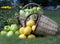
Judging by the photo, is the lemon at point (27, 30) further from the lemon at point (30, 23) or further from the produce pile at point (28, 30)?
the lemon at point (30, 23)

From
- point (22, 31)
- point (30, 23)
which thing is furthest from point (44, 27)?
point (22, 31)

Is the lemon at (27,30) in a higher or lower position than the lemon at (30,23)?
lower

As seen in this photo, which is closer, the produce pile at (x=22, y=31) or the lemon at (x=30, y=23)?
the produce pile at (x=22, y=31)

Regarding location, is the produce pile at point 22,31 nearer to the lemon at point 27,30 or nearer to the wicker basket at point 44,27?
the lemon at point 27,30

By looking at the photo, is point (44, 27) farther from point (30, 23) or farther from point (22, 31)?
point (22, 31)

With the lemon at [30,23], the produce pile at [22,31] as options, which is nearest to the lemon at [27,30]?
the produce pile at [22,31]

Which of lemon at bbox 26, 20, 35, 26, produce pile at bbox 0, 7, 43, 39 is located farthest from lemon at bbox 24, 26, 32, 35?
lemon at bbox 26, 20, 35, 26

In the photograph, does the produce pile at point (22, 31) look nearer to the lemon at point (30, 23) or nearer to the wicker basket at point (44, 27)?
the lemon at point (30, 23)

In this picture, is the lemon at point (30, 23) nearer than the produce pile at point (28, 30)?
No

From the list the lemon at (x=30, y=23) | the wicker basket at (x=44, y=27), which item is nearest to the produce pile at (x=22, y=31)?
the lemon at (x=30, y=23)

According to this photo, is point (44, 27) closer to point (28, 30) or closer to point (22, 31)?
point (28, 30)

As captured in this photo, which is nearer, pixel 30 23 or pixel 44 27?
pixel 44 27

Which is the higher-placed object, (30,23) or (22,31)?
(30,23)

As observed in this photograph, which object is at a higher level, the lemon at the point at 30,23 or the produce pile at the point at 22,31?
the lemon at the point at 30,23
